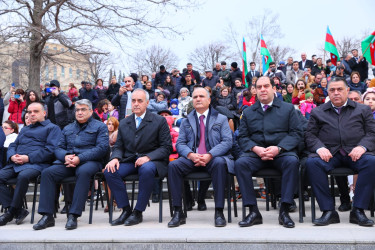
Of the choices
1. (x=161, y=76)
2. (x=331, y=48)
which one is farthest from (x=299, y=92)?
(x=161, y=76)

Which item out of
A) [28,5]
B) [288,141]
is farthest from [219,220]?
[28,5]

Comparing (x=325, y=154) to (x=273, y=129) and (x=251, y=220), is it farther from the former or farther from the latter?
(x=251, y=220)

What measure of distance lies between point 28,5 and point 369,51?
1055 cm

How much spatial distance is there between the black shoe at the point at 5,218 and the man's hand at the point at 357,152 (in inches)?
180

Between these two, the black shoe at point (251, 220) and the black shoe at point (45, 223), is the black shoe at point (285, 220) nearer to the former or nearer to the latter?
the black shoe at point (251, 220)

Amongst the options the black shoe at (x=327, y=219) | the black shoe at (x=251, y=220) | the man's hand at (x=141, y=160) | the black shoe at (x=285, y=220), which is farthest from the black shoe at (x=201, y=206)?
the black shoe at (x=327, y=219)

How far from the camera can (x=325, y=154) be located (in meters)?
5.08

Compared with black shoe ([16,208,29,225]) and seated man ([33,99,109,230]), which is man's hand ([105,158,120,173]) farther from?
black shoe ([16,208,29,225])

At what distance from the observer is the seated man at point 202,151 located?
529cm

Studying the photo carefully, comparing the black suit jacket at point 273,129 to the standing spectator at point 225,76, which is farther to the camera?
the standing spectator at point 225,76

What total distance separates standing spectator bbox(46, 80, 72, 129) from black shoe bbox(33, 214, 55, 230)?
5.45 m

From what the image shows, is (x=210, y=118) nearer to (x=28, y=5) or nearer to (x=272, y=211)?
(x=272, y=211)

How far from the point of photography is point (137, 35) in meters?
14.7

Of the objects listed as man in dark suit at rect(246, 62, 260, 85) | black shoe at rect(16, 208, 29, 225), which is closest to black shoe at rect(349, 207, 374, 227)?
black shoe at rect(16, 208, 29, 225)
